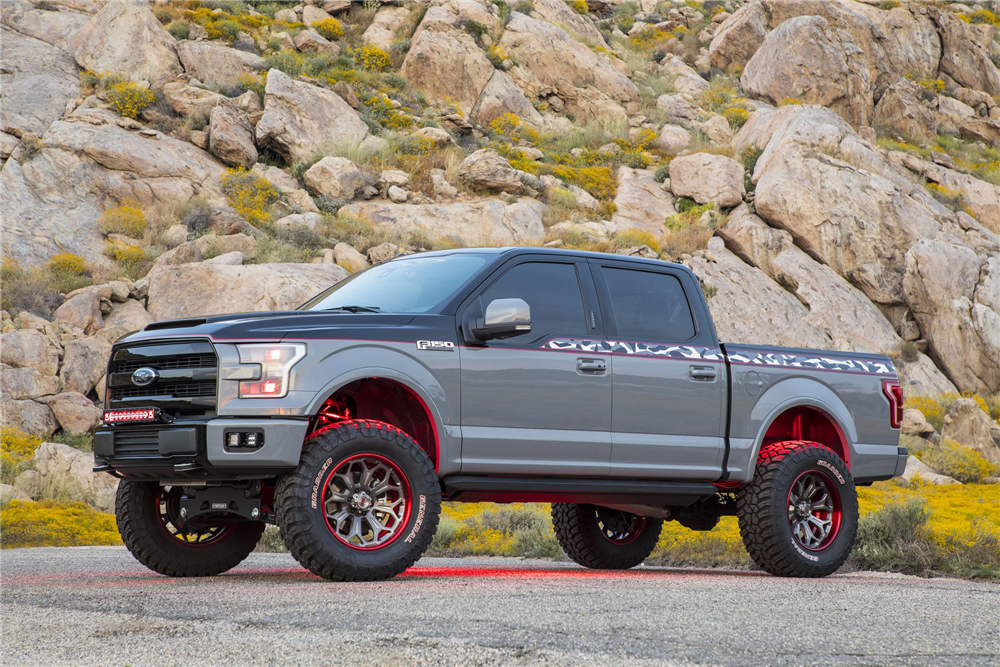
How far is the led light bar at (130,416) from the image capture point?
21.5 feet

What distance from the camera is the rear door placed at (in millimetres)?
7684

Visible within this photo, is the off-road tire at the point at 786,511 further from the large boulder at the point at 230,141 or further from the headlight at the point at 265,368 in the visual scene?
the large boulder at the point at 230,141

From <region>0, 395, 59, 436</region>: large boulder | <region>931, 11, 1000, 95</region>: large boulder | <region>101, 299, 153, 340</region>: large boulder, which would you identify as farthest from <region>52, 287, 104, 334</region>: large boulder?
<region>931, 11, 1000, 95</region>: large boulder

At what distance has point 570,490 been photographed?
734 cm

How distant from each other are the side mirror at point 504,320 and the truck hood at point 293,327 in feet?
1.13

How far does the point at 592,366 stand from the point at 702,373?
1086mm

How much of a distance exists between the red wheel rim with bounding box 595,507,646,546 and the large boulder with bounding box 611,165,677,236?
20.3m

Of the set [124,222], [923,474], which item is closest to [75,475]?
[124,222]

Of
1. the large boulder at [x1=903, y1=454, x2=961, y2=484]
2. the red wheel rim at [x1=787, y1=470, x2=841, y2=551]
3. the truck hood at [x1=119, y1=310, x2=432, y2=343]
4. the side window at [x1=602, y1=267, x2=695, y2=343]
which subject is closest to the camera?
the truck hood at [x1=119, y1=310, x2=432, y2=343]

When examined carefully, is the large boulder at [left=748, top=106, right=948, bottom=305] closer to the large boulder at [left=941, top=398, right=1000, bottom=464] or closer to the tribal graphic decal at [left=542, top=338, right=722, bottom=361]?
the large boulder at [left=941, top=398, right=1000, bottom=464]

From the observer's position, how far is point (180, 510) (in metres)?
7.25

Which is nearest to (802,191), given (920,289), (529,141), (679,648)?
(920,289)

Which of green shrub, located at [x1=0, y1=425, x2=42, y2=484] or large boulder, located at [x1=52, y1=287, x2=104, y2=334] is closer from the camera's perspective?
green shrub, located at [x1=0, y1=425, x2=42, y2=484]

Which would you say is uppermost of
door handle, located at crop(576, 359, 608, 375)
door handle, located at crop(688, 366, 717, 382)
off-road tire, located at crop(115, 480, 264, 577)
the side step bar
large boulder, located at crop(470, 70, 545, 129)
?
large boulder, located at crop(470, 70, 545, 129)
